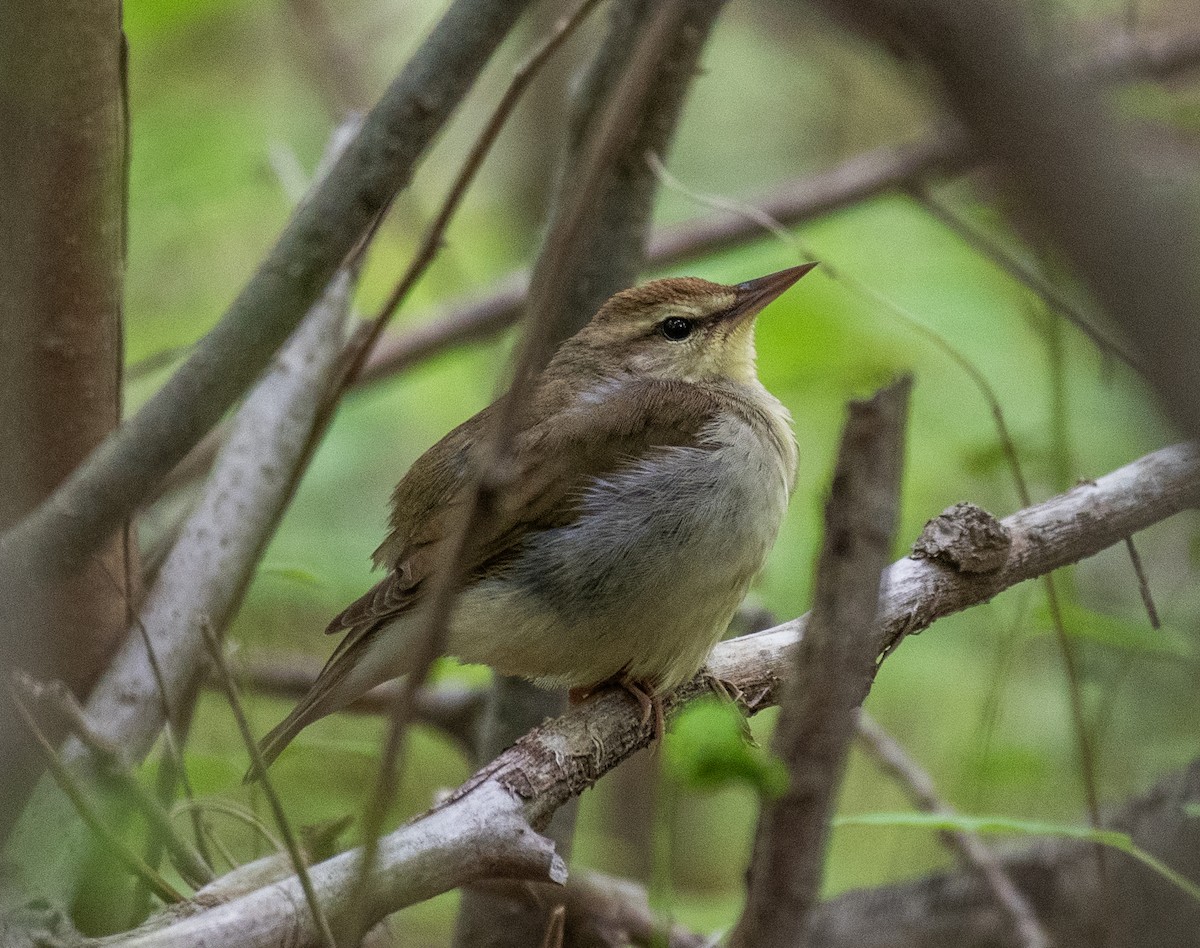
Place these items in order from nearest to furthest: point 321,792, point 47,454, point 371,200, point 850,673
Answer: point 850,673
point 371,200
point 47,454
point 321,792

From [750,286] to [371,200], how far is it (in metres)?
1.87

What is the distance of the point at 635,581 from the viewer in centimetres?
329

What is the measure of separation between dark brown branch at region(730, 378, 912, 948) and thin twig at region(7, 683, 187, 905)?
1315 millimetres

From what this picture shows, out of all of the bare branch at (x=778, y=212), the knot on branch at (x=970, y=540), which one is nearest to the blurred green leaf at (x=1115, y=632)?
the knot on branch at (x=970, y=540)

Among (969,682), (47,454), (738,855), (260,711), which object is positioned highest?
(47,454)

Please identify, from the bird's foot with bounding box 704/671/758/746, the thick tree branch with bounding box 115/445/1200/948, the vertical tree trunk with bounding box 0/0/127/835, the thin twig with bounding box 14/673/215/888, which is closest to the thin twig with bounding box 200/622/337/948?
the thick tree branch with bounding box 115/445/1200/948

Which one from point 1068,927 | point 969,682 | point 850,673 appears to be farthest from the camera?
point 969,682

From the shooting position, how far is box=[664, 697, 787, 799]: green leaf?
4.95 feet

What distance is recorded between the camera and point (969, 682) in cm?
634

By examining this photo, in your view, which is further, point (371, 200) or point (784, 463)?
point (784, 463)

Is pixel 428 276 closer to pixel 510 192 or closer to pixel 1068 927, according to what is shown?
pixel 510 192

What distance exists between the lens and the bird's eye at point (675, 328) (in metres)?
4.09

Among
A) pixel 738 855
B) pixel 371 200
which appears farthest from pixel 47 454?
pixel 738 855

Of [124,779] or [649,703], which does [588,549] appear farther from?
[124,779]
